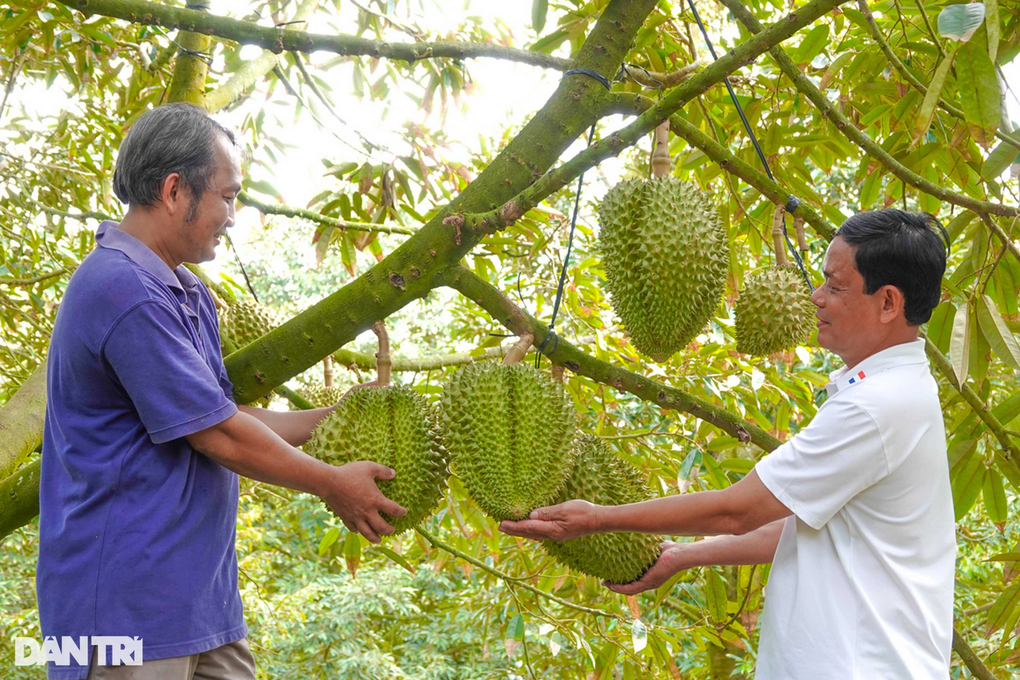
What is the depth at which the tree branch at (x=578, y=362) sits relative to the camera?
1.50m

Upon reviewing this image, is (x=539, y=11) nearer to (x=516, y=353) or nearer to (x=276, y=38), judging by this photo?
(x=276, y=38)

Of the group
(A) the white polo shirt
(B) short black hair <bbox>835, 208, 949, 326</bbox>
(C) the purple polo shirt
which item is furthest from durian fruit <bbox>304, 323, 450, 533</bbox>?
(B) short black hair <bbox>835, 208, 949, 326</bbox>

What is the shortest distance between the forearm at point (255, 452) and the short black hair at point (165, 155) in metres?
0.39

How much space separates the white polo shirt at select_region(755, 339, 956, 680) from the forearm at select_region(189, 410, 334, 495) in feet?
2.34

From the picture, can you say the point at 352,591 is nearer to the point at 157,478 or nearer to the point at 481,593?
the point at 481,593

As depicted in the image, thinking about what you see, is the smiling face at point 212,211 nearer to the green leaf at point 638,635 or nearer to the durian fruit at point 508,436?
the durian fruit at point 508,436

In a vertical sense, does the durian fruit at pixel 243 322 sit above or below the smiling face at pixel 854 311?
above

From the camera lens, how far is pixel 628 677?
250 cm

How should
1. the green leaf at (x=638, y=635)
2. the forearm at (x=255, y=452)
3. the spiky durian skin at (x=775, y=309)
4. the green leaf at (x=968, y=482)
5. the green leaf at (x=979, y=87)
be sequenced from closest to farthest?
the green leaf at (x=979, y=87)
the forearm at (x=255, y=452)
the spiky durian skin at (x=775, y=309)
the green leaf at (x=968, y=482)
the green leaf at (x=638, y=635)

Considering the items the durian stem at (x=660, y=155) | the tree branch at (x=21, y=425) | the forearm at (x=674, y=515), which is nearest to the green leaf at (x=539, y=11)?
the durian stem at (x=660, y=155)

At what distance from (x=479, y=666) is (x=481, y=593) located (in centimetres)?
327

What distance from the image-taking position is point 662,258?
151 centimetres

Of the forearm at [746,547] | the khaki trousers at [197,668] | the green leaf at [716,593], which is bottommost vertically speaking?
the khaki trousers at [197,668]

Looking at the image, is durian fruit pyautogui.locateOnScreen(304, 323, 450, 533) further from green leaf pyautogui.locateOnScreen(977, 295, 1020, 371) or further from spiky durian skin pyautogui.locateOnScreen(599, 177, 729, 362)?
green leaf pyautogui.locateOnScreen(977, 295, 1020, 371)
